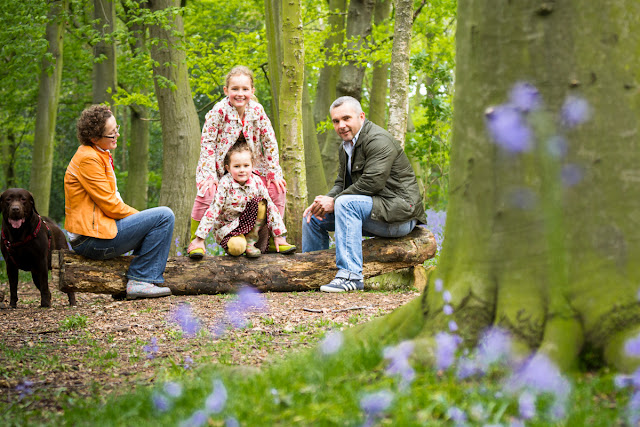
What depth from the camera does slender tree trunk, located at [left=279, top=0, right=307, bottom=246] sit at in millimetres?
7473

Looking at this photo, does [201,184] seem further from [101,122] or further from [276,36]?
[276,36]

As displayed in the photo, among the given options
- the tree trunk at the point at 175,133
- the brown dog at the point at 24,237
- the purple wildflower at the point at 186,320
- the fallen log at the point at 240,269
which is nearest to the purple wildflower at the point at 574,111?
the purple wildflower at the point at 186,320

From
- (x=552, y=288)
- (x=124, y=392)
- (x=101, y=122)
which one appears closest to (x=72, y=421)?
(x=124, y=392)

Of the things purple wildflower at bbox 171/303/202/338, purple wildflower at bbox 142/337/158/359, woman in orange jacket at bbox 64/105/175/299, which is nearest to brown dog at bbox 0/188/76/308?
woman in orange jacket at bbox 64/105/175/299

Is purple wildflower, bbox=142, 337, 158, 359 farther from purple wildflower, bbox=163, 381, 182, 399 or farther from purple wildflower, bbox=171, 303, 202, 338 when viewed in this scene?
purple wildflower, bbox=163, 381, 182, 399

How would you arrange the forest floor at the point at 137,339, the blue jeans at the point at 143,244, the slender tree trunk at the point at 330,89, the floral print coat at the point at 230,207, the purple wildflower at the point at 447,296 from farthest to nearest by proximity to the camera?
the slender tree trunk at the point at 330,89
the floral print coat at the point at 230,207
the blue jeans at the point at 143,244
the forest floor at the point at 137,339
the purple wildflower at the point at 447,296

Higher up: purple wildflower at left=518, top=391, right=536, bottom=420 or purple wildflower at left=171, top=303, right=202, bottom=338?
purple wildflower at left=518, top=391, right=536, bottom=420

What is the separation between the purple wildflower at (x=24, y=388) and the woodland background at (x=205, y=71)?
454cm

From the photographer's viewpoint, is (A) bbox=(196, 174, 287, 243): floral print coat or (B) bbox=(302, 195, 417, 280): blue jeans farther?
(A) bbox=(196, 174, 287, 243): floral print coat

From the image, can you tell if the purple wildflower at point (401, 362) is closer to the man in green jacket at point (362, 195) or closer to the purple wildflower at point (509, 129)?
the purple wildflower at point (509, 129)

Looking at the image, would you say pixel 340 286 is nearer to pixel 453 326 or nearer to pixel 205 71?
pixel 453 326

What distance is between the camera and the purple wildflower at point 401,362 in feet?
7.87

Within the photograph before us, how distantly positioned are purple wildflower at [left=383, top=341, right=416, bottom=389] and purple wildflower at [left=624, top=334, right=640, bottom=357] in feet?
2.92

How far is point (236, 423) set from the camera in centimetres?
213
